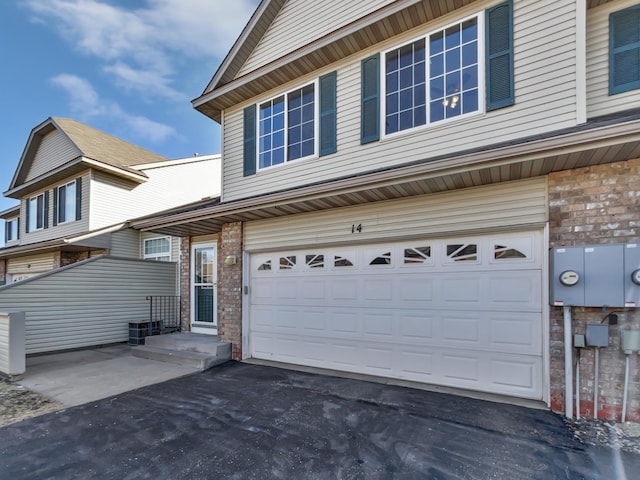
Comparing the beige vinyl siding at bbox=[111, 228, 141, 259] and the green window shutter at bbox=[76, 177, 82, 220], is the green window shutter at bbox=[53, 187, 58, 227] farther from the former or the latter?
the beige vinyl siding at bbox=[111, 228, 141, 259]

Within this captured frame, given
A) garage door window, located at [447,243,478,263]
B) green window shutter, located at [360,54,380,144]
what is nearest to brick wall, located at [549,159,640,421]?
garage door window, located at [447,243,478,263]

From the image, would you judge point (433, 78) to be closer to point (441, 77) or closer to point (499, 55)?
point (441, 77)

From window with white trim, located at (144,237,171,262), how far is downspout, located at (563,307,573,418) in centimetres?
1006

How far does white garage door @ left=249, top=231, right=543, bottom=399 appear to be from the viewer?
446cm

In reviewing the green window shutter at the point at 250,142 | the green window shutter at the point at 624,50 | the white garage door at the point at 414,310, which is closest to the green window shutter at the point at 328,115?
the green window shutter at the point at 250,142

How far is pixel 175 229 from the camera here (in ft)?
25.7

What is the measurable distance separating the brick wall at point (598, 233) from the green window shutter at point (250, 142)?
524cm

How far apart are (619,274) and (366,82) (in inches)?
176

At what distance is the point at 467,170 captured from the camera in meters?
4.17

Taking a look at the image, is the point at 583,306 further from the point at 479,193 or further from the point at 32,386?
the point at 32,386

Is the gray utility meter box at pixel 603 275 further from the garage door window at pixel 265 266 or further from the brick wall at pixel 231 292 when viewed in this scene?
the brick wall at pixel 231 292

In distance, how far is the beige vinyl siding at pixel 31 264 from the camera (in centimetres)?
1166

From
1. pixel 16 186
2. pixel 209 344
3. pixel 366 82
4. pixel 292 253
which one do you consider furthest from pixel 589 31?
pixel 16 186

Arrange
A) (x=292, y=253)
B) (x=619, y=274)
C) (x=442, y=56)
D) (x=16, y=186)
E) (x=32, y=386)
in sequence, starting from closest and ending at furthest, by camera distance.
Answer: (x=619, y=274) → (x=442, y=56) → (x=32, y=386) → (x=292, y=253) → (x=16, y=186)
